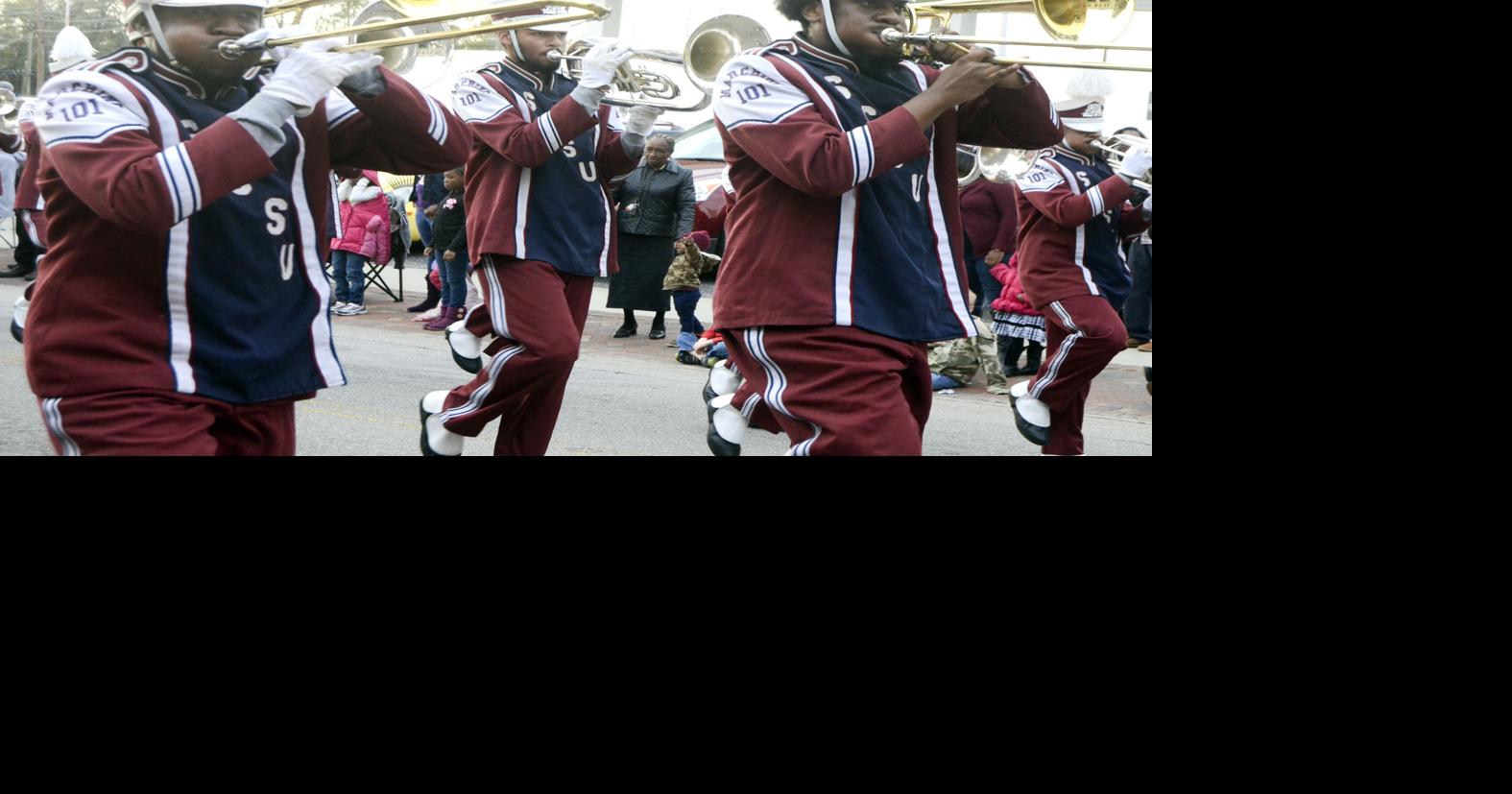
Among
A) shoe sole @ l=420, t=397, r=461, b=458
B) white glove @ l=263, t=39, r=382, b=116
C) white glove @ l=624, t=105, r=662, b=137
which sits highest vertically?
white glove @ l=624, t=105, r=662, b=137

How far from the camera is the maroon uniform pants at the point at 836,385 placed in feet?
11.2

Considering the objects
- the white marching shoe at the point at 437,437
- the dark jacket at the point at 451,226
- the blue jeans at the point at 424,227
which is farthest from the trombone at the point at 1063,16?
the blue jeans at the point at 424,227

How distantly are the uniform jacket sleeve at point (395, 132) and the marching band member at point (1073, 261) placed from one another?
3.14 meters

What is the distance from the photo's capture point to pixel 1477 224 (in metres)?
2.60

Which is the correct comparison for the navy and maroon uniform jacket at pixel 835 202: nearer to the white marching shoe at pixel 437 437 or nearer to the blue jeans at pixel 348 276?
the white marching shoe at pixel 437 437

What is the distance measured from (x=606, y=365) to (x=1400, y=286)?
7.07 metres

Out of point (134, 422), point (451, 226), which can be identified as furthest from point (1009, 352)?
point (134, 422)

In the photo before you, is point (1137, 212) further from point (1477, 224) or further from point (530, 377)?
point (1477, 224)

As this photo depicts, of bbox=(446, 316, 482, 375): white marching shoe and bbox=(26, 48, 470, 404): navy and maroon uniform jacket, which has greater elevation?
bbox=(26, 48, 470, 404): navy and maroon uniform jacket

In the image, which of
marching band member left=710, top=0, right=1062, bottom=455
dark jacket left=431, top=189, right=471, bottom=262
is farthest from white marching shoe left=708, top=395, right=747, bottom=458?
dark jacket left=431, top=189, right=471, bottom=262

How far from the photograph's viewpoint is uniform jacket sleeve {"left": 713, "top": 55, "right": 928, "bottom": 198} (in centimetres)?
337

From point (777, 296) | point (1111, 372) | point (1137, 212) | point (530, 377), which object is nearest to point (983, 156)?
point (1137, 212)

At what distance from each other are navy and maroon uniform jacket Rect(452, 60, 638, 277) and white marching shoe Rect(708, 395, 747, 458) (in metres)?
0.63

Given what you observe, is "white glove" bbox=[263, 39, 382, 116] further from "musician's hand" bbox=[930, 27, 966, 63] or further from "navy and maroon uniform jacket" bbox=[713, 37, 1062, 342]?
"musician's hand" bbox=[930, 27, 966, 63]
